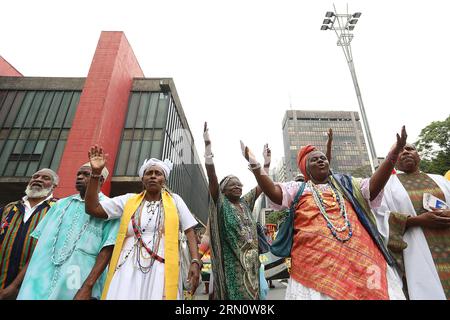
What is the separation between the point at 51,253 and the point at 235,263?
5.59 feet

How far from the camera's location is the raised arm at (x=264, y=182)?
6.64ft

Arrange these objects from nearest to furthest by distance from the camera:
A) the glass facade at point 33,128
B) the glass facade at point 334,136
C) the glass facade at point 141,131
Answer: the glass facade at point 33,128, the glass facade at point 141,131, the glass facade at point 334,136

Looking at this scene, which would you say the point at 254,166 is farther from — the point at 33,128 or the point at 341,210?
the point at 33,128

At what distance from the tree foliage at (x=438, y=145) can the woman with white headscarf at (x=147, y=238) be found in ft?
81.2

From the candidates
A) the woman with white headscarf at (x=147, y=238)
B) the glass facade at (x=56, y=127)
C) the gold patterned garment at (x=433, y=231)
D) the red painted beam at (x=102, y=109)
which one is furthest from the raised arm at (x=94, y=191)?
the glass facade at (x=56, y=127)

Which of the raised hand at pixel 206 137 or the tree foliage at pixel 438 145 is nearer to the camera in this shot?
the raised hand at pixel 206 137

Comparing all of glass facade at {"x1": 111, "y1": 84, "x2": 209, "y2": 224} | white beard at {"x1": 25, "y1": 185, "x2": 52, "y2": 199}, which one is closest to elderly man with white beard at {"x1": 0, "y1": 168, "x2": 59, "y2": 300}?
white beard at {"x1": 25, "y1": 185, "x2": 52, "y2": 199}

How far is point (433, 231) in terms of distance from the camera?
2.27 m

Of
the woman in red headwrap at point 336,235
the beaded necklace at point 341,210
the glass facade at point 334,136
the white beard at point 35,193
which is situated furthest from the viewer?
the glass facade at point 334,136

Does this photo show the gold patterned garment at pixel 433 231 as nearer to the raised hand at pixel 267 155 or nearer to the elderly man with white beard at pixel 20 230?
the raised hand at pixel 267 155

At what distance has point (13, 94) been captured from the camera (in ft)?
50.6

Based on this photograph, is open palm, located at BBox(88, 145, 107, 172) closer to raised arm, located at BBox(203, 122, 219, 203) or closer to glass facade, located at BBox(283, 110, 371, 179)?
raised arm, located at BBox(203, 122, 219, 203)

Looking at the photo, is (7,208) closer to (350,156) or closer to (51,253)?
(51,253)
